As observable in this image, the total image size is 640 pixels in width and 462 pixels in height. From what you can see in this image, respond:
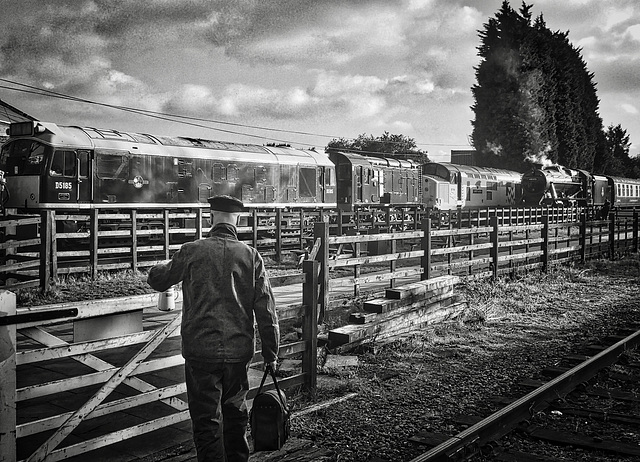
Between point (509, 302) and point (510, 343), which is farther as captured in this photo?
point (509, 302)

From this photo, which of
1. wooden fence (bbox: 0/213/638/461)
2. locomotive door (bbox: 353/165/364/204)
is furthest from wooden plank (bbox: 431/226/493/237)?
locomotive door (bbox: 353/165/364/204)

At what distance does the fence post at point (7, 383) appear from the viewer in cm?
360

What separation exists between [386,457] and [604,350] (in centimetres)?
454

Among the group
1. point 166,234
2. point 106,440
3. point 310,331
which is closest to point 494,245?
point 166,234

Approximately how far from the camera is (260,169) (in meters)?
23.1

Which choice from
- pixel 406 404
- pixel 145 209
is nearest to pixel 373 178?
pixel 145 209

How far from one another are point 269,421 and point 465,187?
35.3m

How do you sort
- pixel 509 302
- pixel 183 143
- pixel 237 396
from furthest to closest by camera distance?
pixel 183 143, pixel 509 302, pixel 237 396

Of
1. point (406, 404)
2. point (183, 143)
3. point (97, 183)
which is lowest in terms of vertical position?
point (406, 404)

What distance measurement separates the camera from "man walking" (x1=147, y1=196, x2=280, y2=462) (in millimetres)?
4102

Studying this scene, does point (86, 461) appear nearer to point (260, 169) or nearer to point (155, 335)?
point (155, 335)

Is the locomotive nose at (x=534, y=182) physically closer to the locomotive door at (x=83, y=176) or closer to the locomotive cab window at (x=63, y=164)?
the locomotive door at (x=83, y=176)

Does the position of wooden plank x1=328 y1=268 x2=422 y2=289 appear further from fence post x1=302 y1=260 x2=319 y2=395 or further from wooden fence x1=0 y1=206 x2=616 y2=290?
fence post x1=302 y1=260 x2=319 y2=395

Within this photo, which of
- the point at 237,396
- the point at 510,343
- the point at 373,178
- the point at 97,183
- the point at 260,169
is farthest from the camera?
the point at 373,178
